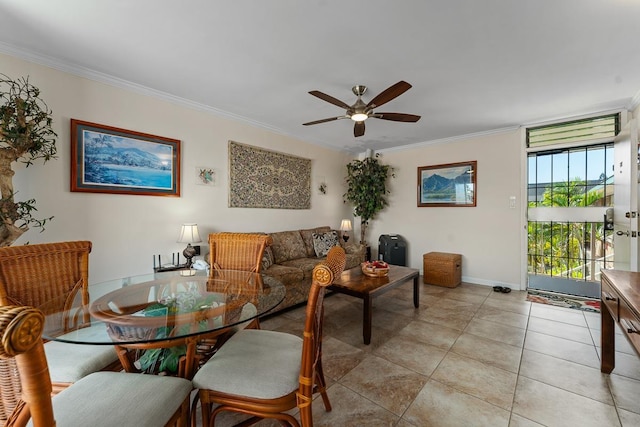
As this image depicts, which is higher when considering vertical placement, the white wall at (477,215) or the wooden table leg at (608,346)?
the white wall at (477,215)

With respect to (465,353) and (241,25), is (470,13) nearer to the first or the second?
(241,25)

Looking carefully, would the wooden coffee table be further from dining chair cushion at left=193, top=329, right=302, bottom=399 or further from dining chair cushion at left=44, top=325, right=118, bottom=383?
dining chair cushion at left=44, top=325, right=118, bottom=383

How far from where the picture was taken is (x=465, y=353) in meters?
2.26

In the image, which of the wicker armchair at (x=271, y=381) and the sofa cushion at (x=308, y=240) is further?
the sofa cushion at (x=308, y=240)

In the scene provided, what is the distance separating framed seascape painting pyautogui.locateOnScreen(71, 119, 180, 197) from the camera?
250 cm

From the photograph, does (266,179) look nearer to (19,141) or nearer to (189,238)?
(189,238)

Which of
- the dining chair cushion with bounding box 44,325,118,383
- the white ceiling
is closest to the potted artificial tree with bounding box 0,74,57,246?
the white ceiling

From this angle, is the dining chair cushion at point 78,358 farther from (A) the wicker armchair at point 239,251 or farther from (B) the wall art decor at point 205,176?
(B) the wall art decor at point 205,176

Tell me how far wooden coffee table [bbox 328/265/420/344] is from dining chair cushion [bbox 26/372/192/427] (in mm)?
1655

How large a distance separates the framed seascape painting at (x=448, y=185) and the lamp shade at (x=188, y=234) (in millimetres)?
3908

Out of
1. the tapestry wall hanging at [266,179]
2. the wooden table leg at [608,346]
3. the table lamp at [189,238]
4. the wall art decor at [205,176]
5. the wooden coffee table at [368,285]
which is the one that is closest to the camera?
the wooden table leg at [608,346]

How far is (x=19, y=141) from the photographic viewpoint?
6.46 feet

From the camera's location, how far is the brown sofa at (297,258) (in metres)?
3.21

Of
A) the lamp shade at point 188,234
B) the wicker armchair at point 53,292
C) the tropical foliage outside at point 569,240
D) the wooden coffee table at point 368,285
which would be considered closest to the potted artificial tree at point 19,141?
the wicker armchair at point 53,292
